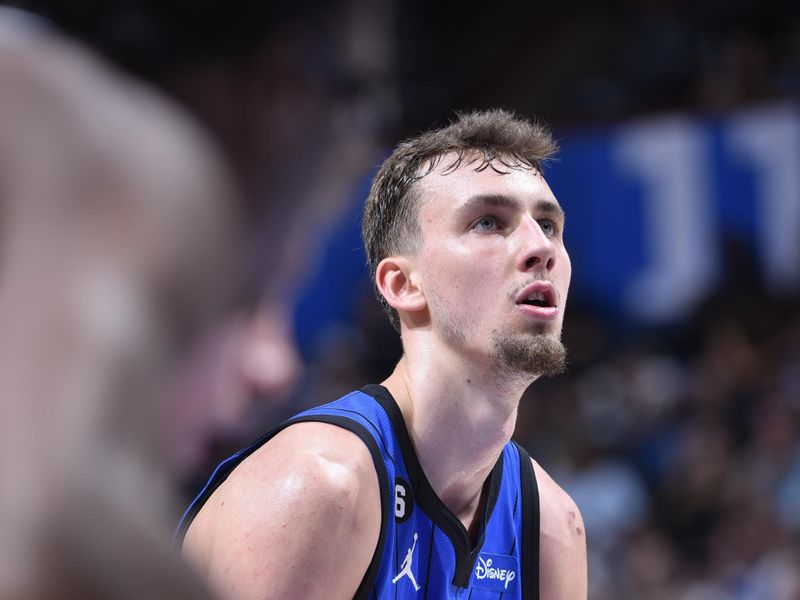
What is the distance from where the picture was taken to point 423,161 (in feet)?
13.6

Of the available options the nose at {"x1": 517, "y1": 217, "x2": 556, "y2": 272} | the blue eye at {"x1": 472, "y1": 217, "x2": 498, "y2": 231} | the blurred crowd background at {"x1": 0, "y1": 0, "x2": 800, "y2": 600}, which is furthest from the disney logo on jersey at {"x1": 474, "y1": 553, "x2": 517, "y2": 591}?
the blurred crowd background at {"x1": 0, "y1": 0, "x2": 800, "y2": 600}

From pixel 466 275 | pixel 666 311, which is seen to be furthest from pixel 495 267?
pixel 666 311

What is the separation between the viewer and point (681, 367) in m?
9.06

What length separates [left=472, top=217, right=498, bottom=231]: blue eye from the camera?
3.90 meters

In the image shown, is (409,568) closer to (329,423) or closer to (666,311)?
(329,423)

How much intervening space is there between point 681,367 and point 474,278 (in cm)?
558

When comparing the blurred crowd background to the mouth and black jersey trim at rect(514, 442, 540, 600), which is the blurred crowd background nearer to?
the mouth

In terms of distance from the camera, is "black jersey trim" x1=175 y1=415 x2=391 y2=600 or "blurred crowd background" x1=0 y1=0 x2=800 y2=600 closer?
"black jersey trim" x1=175 y1=415 x2=391 y2=600

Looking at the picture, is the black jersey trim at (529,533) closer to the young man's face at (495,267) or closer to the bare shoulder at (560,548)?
the bare shoulder at (560,548)

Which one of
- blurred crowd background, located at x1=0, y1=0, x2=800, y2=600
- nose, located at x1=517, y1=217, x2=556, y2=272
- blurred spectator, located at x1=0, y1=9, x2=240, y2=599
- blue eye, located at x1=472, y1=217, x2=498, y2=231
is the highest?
blurred spectator, located at x1=0, y1=9, x2=240, y2=599

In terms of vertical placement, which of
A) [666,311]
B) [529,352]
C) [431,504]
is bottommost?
[666,311]

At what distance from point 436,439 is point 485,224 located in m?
0.72

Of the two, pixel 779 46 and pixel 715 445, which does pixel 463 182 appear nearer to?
pixel 715 445

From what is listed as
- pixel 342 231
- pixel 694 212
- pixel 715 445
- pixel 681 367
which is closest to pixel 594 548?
pixel 715 445
